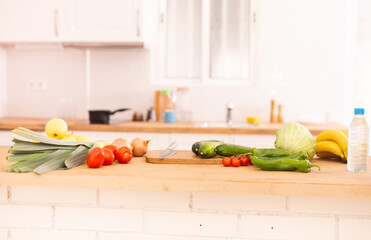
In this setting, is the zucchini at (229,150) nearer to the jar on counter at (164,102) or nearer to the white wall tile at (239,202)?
the white wall tile at (239,202)

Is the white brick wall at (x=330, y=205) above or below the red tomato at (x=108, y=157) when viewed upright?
below

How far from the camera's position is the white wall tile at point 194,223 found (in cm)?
132

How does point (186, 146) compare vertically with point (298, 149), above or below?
below

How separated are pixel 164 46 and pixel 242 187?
2865mm

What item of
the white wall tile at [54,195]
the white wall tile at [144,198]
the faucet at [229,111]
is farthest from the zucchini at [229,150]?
the faucet at [229,111]

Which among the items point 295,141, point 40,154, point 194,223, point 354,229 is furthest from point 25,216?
point 354,229

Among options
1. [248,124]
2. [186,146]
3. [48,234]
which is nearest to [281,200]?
[48,234]

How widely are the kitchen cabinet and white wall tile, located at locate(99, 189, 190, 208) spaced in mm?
2201

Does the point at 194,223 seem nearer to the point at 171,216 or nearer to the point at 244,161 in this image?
the point at 171,216

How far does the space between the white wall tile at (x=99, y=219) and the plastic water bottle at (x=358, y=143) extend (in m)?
0.73

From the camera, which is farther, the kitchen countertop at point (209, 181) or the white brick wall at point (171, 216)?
the white brick wall at point (171, 216)

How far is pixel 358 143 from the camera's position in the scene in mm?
1294

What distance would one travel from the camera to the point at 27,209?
1.39m

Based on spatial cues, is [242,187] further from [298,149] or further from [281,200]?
[298,149]
